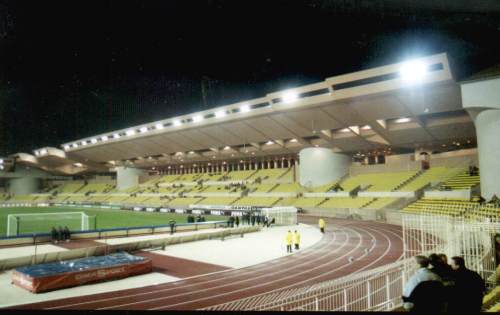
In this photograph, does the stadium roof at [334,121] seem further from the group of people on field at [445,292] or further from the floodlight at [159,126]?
the group of people on field at [445,292]

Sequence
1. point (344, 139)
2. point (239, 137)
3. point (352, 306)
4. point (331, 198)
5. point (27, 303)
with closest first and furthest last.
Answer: point (352, 306) → point (27, 303) → point (344, 139) → point (331, 198) → point (239, 137)

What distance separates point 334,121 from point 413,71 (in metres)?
10.8

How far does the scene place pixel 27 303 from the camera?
10398 mm

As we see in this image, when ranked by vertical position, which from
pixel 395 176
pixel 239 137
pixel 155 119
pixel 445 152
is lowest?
pixel 395 176

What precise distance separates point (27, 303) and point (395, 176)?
1566 inches

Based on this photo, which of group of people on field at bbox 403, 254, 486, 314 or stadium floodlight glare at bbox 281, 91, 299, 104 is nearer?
group of people on field at bbox 403, 254, 486, 314

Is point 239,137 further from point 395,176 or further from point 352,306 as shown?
point 352,306

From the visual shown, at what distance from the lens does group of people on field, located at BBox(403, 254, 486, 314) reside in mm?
4133

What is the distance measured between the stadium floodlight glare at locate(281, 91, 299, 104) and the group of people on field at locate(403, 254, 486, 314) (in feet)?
96.4

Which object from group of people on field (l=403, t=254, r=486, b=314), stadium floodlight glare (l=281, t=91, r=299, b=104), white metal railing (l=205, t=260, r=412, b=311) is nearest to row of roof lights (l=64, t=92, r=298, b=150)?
stadium floodlight glare (l=281, t=91, r=299, b=104)

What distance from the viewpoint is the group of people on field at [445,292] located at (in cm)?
413

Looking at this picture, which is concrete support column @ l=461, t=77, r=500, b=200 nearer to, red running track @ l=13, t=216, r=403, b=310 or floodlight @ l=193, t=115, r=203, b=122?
red running track @ l=13, t=216, r=403, b=310

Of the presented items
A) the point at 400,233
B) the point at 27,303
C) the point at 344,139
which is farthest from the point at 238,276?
the point at 344,139

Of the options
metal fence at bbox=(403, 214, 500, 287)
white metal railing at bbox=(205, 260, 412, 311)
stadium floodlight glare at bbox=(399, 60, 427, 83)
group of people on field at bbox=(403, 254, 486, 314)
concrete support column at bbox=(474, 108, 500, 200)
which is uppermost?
stadium floodlight glare at bbox=(399, 60, 427, 83)
